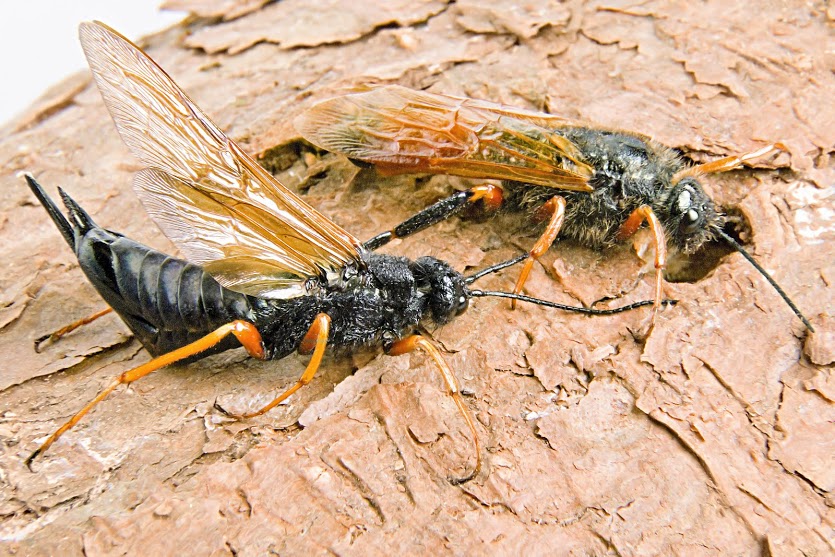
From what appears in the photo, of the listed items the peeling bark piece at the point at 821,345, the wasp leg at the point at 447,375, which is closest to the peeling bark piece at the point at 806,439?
the peeling bark piece at the point at 821,345

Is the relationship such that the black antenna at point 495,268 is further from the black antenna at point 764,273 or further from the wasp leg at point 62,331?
the wasp leg at point 62,331

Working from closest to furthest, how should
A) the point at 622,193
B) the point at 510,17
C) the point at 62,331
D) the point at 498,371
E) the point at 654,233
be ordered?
1. the point at 498,371
2. the point at 62,331
3. the point at 654,233
4. the point at 622,193
5. the point at 510,17

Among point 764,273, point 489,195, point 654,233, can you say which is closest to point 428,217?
point 489,195

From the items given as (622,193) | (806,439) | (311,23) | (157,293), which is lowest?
(806,439)

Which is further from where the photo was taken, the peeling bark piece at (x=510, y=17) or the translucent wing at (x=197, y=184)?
the peeling bark piece at (x=510, y=17)

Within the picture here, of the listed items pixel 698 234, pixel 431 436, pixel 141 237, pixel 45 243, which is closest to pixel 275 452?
pixel 431 436

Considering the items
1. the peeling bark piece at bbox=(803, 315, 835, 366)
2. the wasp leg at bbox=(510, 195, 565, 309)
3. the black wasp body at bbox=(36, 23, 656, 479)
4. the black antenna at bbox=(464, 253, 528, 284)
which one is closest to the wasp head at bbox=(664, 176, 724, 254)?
the wasp leg at bbox=(510, 195, 565, 309)

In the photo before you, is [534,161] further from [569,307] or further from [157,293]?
[157,293]

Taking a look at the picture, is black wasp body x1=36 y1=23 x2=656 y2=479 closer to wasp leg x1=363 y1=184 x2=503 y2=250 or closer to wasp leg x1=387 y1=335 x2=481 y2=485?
wasp leg x1=387 y1=335 x2=481 y2=485
